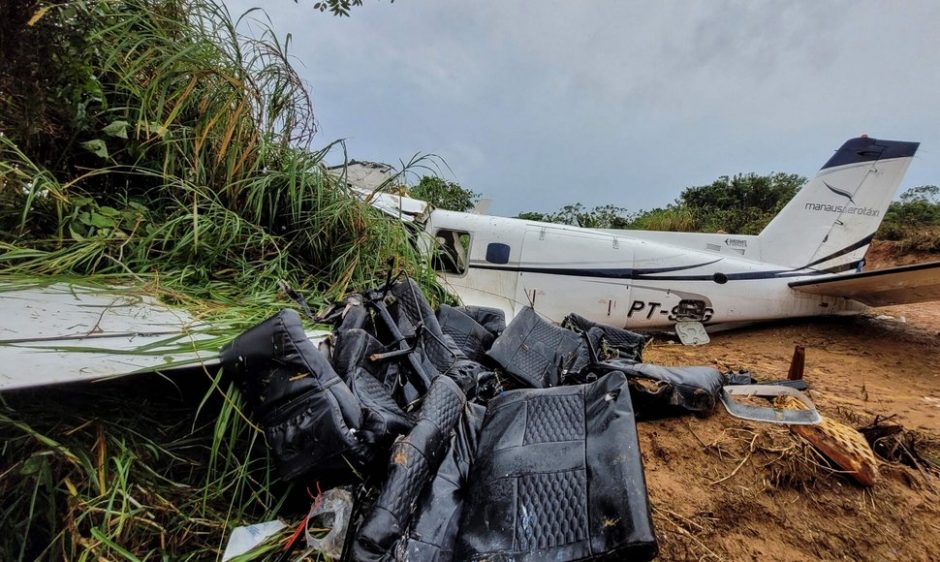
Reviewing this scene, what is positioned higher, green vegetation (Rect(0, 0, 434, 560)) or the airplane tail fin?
the airplane tail fin

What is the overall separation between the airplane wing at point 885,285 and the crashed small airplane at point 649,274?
21 millimetres

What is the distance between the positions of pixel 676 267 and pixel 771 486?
3.96m

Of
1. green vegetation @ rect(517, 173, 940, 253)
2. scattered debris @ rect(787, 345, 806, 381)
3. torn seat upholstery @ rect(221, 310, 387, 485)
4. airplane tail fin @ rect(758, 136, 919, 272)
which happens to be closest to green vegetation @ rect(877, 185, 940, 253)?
green vegetation @ rect(517, 173, 940, 253)

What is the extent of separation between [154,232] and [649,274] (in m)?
4.98

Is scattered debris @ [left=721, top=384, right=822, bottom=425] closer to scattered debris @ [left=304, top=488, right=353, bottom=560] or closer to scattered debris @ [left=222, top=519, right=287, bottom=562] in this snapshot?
scattered debris @ [left=304, top=488, right=353, bottom=560]

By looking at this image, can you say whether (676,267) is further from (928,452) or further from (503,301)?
(928,452)

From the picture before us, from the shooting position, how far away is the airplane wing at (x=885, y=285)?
418 centimetres

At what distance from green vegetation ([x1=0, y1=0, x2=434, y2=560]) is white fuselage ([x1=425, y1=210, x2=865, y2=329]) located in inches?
104

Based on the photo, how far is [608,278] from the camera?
507cm

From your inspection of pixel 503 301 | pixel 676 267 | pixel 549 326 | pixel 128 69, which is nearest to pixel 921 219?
pixel 676 267

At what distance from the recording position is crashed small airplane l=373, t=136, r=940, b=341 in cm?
504

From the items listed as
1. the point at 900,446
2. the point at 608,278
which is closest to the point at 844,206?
the point at 608,278

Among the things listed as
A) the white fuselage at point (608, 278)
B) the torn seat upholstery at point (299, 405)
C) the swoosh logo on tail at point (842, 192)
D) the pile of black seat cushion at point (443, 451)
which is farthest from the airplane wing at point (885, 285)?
the torn seat upholstery at point (299, 405)

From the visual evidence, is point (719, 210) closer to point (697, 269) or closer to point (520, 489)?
point (697, 269)
